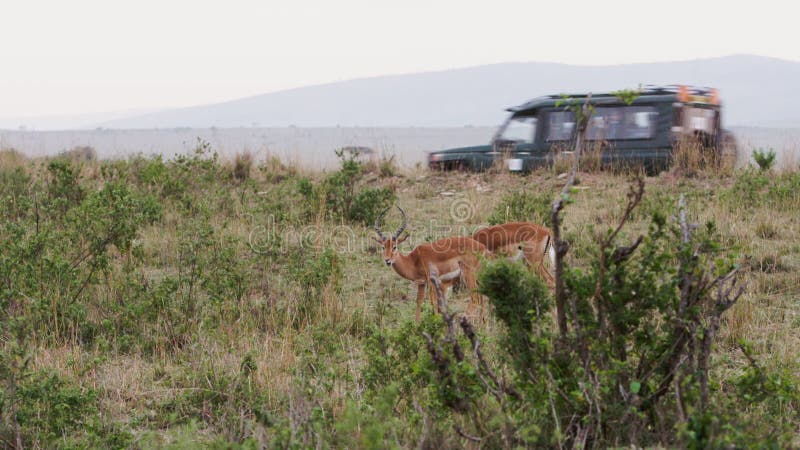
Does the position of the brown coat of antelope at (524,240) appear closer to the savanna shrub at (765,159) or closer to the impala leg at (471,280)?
the impala leg at (471,280)

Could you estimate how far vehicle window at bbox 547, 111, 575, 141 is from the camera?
13.9 meters

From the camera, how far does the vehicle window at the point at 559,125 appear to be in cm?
1394

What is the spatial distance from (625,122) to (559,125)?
3.74ft

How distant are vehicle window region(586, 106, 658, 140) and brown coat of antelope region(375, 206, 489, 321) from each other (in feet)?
22.7

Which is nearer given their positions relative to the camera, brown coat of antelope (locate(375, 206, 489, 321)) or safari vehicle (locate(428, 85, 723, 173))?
brown coat of antelope (locate(375, 206, 489, 321))

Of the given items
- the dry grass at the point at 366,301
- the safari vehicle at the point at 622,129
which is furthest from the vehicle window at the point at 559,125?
the dry grass at the point at 366,301

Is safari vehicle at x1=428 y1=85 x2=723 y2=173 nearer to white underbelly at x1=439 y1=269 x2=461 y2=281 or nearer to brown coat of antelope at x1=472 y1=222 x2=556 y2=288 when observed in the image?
brown coat of antelope at x1=472 y1=222 x2=556 y2=288

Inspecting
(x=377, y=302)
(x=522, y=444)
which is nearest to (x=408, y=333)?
(x=522, y=444)

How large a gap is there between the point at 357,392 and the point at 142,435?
3.88ft

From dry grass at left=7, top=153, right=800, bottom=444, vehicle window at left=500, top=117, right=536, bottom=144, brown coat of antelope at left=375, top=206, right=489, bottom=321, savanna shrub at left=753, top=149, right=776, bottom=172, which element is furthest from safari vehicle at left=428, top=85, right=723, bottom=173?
brown coat of antelope at left=375, top=206, right=489, bottom=321

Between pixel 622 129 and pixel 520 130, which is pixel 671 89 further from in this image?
pixel 520 130

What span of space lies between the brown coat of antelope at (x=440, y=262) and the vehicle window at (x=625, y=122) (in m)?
6.93

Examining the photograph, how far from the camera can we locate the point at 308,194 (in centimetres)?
1174

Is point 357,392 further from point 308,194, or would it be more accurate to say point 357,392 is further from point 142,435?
point 308,194
